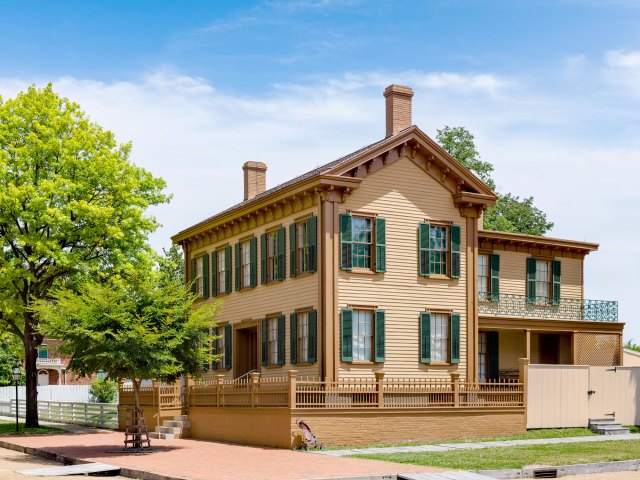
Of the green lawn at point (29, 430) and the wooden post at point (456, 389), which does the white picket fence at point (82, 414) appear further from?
the wooden post at point (456, 389)

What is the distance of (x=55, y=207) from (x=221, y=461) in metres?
17.3


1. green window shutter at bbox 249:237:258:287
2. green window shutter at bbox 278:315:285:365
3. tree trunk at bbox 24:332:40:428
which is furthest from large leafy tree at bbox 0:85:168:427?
green window shutter at bbox 278:315:285:365

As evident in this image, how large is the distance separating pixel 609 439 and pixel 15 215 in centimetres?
2242

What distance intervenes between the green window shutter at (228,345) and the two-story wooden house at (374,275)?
2.0 inches

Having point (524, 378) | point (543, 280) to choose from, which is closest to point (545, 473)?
point (524, 378)

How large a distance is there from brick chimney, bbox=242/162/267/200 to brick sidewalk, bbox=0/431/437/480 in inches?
503

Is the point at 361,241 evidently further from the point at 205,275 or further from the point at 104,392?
the point at 104,392

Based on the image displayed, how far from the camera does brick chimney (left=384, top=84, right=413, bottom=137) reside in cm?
3256

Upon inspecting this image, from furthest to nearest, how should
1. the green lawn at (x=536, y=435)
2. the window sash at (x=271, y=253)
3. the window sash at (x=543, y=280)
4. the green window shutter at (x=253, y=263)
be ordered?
the window sash at (x=543, y=280), the green window shutter at (x=253, y=263), the window sash at (x=271, y=253), the green lawn at (x=536, y=435)

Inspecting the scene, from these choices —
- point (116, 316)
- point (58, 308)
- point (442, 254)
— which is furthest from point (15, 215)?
point (442, 254)

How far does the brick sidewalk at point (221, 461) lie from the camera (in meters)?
19.4

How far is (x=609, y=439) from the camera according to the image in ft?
91.2

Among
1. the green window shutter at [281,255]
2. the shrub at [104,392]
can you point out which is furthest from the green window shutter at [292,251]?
the shrub at [104,392]

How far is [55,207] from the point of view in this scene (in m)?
36.8
